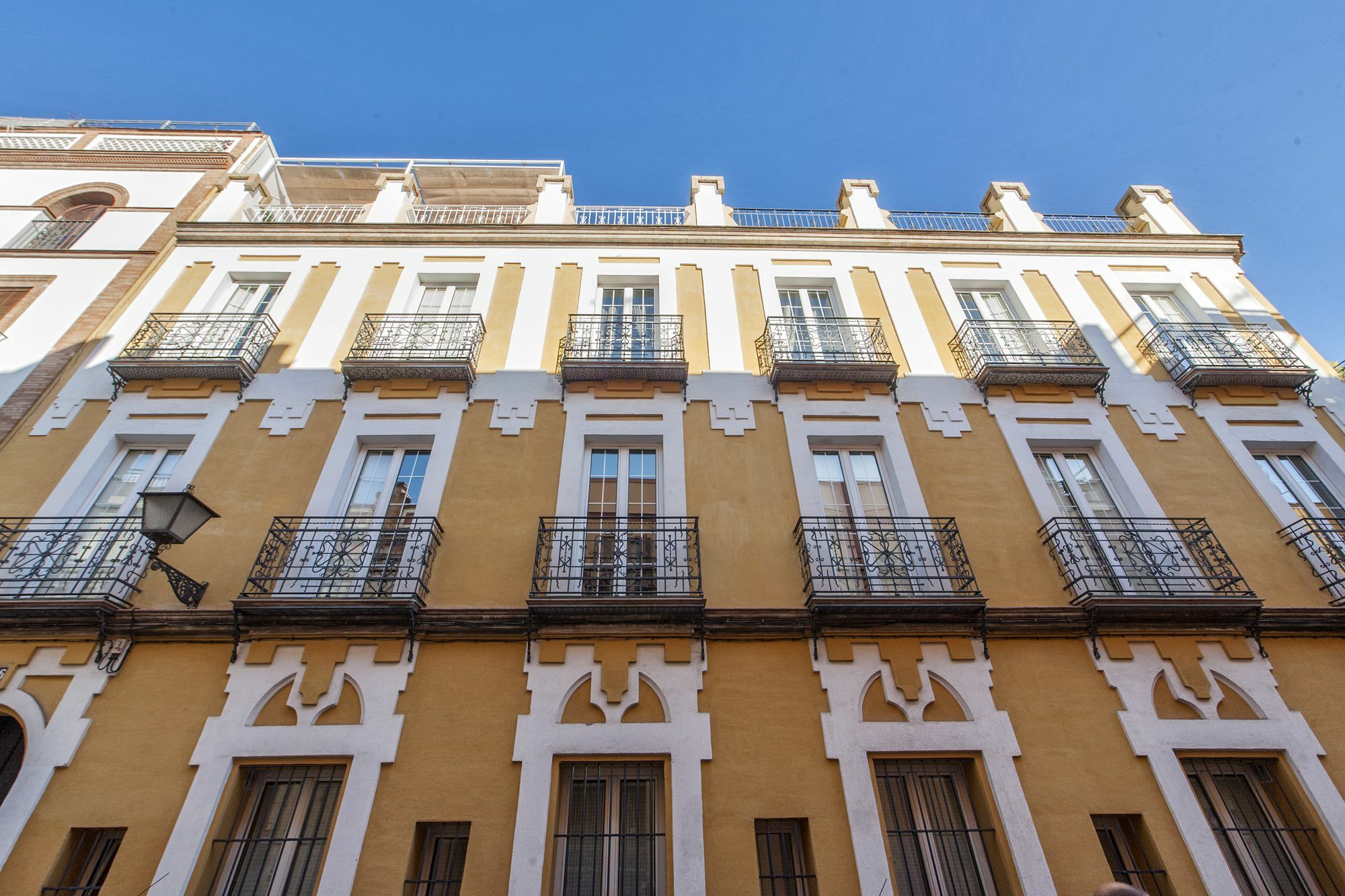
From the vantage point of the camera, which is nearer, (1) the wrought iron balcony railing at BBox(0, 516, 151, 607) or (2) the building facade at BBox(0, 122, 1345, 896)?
(2) the building facade at BBox(0, 122, 1345, 896)

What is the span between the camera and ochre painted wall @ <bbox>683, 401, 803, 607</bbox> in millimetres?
8523

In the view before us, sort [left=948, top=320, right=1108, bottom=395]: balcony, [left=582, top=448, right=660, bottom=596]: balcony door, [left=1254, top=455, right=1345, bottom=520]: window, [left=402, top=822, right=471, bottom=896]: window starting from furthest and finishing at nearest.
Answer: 1. [left=948, top=320, right=1108, bottom=395]: balcony
2. [left=1254, top=455, right=1345, bottom=520]: window
3. [left=582, top=448, right=660, bottom=596]: balcony door
4. [left=402, top=822, right=471, bottom=896]: window

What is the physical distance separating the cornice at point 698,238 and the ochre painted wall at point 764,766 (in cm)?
836

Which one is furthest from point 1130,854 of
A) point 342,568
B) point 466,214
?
point 466,214

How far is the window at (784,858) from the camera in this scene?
263 inches

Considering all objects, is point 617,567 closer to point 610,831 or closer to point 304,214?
point 610,831

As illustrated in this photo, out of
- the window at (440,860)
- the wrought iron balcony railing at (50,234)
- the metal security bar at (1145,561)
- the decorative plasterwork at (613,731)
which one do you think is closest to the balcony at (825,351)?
the metal security bar at (1145,561)

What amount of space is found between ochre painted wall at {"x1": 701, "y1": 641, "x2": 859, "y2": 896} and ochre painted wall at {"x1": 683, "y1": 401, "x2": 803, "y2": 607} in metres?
0.75

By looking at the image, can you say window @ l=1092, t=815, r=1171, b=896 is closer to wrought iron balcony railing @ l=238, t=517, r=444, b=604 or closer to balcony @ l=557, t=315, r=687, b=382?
balcony @ l=557, t=315, r=687, b=382

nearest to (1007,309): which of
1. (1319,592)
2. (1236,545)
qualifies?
(1236,545)

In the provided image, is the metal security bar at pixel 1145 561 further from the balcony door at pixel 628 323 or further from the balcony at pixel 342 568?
the balcony at pixel 342 568

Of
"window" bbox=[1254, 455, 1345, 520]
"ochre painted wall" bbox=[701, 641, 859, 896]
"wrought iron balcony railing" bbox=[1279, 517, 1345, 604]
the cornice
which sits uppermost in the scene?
the cornice

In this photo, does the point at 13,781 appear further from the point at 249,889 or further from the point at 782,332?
the point at 782,332

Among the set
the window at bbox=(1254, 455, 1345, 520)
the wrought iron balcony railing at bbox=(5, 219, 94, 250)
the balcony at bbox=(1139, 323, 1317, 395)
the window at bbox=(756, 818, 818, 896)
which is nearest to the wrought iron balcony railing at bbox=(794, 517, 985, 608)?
the window at bbox=(756, 818, 818, 896)
